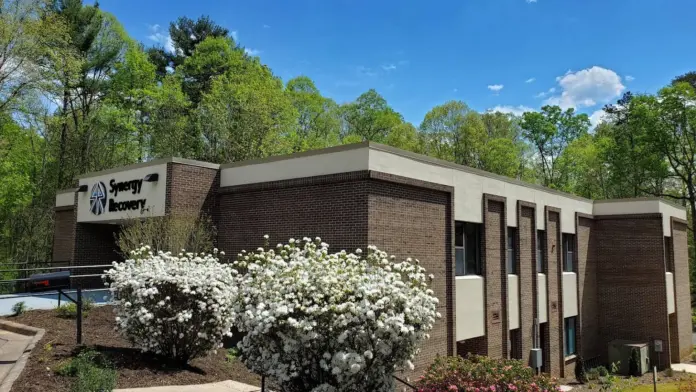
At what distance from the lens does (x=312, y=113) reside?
1705 inches

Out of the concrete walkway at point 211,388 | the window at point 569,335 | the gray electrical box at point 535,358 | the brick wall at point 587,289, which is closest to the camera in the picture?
the concrete walkway at point 211,388

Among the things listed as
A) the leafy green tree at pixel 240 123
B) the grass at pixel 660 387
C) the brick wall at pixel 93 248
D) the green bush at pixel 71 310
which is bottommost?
the grass at pixel 660 387

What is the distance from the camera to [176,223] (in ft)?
50.2

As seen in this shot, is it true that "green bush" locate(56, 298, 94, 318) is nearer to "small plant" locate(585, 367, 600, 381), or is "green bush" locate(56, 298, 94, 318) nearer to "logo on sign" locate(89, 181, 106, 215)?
"logo on sign" locate(89, 181, 106, 215)

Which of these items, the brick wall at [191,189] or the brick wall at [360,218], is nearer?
the brick wall at [360,218]

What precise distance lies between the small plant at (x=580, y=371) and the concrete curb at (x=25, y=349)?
19638mm

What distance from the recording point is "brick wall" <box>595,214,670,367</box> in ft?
81.3

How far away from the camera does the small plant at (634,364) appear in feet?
75.8

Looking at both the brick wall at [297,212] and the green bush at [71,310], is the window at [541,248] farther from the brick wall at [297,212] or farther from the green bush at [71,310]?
the green bush at [71,310]

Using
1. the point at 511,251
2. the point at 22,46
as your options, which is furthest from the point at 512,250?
the point at 22,46

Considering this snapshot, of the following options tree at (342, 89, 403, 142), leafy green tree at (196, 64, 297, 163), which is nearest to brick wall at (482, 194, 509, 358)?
leafy green tree at (196, 64, 297, 163)

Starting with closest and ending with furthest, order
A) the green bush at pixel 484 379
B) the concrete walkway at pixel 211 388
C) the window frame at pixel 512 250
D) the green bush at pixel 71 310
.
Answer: the green bush at pixel 484 379 → the concrete walkway at pixel 211 388 → the green bush at pixel 71 310 → the window frame at pixel 512 250

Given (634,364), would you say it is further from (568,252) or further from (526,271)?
(526,271)

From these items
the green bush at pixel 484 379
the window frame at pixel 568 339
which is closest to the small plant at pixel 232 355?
the green bush at pixel 484 379
